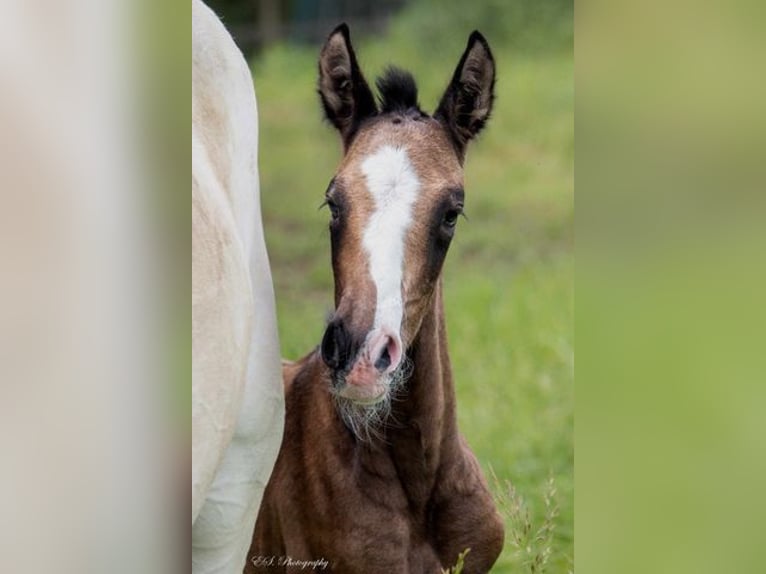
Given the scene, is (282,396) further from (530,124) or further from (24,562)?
(530,124)

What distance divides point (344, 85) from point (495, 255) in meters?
0.75

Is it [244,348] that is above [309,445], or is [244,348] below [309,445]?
above

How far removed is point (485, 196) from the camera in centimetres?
303

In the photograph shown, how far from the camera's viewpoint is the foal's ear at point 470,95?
2.53 metres

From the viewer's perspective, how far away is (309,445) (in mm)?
2701

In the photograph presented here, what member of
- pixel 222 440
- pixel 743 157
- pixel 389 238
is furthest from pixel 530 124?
pixel 222 440

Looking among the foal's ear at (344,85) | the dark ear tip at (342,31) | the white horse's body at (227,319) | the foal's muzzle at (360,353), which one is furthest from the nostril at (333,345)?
the dark ear tip at (342,31)

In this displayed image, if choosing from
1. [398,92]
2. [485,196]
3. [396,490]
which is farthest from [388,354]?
[485,196]

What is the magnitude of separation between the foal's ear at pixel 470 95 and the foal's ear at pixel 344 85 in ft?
0.51

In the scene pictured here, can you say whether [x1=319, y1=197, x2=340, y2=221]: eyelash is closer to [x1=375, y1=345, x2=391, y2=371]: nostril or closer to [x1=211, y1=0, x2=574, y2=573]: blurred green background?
[x1=211, y1=0, x2=574, y2=573]: blurred green background

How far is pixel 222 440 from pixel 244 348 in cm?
19

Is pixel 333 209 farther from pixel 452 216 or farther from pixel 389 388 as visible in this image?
pixel 389 388

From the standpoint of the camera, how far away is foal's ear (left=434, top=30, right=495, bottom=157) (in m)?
2.53

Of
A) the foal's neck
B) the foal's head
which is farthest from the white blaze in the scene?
the foal's neck
